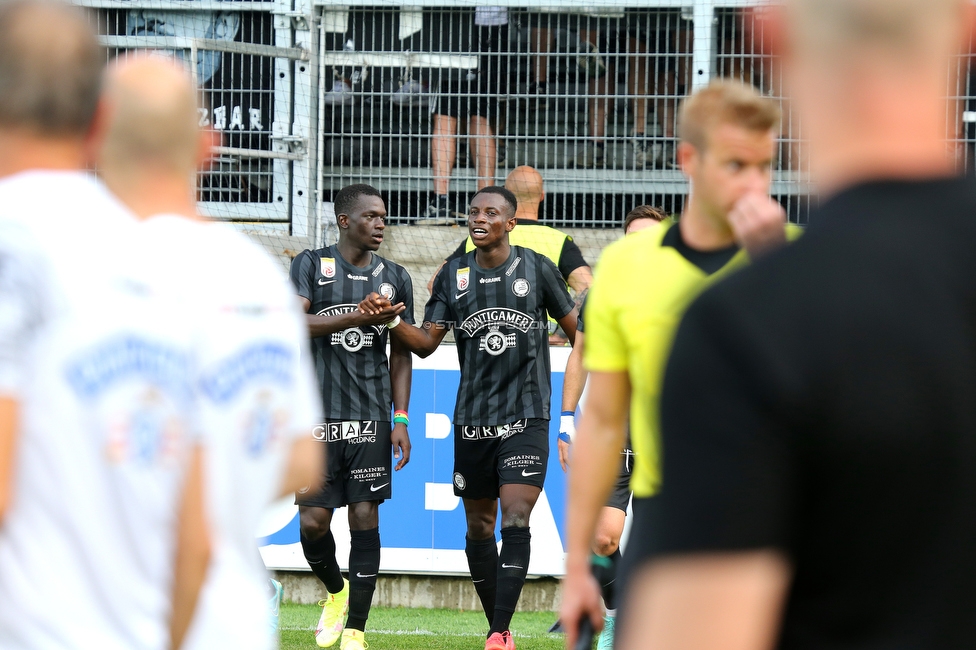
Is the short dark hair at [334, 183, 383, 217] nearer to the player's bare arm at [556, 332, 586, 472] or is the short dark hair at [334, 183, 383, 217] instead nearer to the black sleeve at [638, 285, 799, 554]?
the player's bare arm at [556, 332, 586, 472]

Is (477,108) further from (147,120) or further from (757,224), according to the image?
(147,120)

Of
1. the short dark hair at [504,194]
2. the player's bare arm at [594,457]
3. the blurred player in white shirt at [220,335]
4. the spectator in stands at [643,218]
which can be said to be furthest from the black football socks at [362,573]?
the blurred player in white shirt at [220,335]

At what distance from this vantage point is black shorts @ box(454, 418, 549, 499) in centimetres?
693

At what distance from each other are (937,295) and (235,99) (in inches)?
324

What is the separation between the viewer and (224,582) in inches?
75.4

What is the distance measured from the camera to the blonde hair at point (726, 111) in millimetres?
3086

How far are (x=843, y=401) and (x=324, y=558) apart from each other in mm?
6370

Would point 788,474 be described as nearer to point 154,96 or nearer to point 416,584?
point 154,96

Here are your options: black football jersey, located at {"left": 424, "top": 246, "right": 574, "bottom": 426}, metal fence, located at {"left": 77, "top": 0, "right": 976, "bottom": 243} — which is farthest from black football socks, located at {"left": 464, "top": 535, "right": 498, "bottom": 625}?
metal fence, located at {"left": 77, "top": 0, "right": 976, "bottom": 243}

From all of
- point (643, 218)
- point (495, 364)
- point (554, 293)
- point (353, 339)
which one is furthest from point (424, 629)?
point (643, 218)

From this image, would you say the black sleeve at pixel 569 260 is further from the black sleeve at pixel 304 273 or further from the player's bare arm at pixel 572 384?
the black sleeve at pixel 304 273

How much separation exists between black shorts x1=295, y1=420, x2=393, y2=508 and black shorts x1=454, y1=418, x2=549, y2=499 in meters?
0.43

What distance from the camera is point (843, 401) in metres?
1.06

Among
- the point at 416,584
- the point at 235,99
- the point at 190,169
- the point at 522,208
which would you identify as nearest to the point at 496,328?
the point at 522,208
